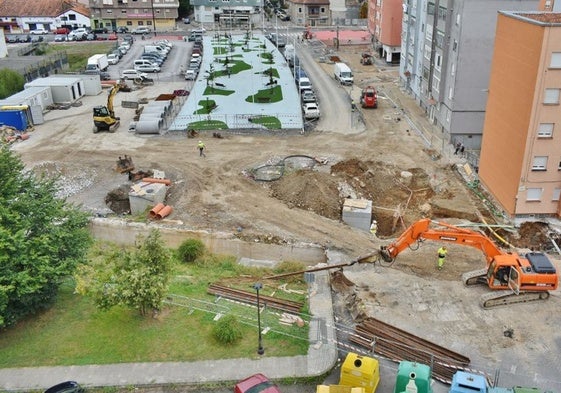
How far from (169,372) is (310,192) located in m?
18.4

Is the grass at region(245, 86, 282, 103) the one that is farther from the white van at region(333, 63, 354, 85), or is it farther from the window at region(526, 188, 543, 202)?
the window at region(526, 188, 543, 202)

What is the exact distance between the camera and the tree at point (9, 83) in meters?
57.5

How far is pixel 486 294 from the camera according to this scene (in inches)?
957

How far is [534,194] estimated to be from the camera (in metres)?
32.0

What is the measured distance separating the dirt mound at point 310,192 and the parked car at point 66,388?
18.6 m

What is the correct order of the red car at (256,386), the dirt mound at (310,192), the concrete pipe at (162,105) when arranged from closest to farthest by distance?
the red car at (256,386) → the dirt mound at (310,192) → the concrete pipe at (162,105)

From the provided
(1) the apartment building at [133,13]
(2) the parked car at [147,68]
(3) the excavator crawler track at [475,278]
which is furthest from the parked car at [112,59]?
(3) the excavator crawler track at [475,278]

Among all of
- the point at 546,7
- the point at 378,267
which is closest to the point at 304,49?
the point at 546,7

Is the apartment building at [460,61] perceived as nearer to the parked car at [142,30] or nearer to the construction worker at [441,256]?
the construction worker at [441,256]

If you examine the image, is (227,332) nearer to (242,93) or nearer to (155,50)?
(242,93)

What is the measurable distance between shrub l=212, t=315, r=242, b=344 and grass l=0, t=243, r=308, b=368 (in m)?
0.23

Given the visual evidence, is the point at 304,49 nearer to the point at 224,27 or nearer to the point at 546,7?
the point at 224,27

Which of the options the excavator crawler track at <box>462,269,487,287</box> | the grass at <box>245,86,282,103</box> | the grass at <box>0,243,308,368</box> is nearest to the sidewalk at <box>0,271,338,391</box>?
the grass at <box>0,243,308,368</box>

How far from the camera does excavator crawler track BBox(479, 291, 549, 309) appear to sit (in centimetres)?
2398
